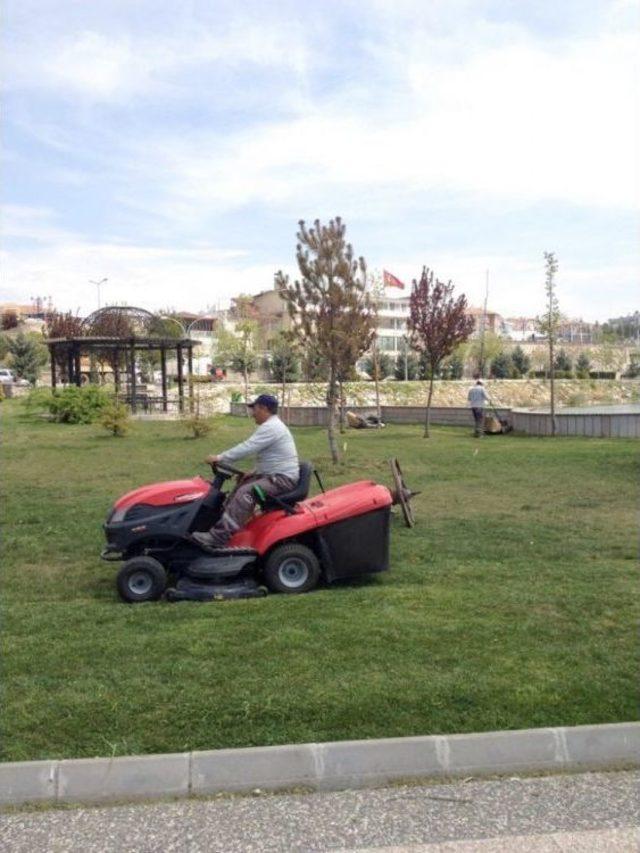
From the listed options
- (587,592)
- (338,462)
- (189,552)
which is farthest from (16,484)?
(587,592)

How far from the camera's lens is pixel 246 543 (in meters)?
6.95

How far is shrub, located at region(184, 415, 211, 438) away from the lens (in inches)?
877

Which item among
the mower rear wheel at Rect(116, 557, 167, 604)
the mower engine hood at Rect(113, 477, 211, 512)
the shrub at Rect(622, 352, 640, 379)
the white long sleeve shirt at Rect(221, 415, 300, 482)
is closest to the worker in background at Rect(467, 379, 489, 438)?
the white long sleeve shirt at Rect(221, 415, 300, 482)

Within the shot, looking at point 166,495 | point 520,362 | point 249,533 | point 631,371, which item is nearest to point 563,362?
point 520,362

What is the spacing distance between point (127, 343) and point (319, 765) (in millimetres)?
28232

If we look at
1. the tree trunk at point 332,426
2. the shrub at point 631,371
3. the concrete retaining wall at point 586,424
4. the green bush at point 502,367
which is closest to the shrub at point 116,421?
the tree trunk at point 332,426

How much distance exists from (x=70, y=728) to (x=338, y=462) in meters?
11.9

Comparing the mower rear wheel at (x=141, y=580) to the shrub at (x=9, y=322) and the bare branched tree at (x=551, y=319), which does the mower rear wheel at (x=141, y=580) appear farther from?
the shrub at (x=9, y=322)

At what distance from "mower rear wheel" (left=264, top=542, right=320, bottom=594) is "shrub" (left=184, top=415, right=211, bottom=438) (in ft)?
51.4

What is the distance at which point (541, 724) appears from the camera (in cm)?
452

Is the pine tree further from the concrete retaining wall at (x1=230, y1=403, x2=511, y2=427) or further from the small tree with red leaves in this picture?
the small tree with red leaves

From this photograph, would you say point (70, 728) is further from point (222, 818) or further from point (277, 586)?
point (277, 586)

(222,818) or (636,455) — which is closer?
(222,818)

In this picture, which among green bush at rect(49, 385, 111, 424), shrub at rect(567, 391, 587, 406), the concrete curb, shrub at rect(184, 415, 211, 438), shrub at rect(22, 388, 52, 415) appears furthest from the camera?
shrub at rect(567, 391, 587, 406)
